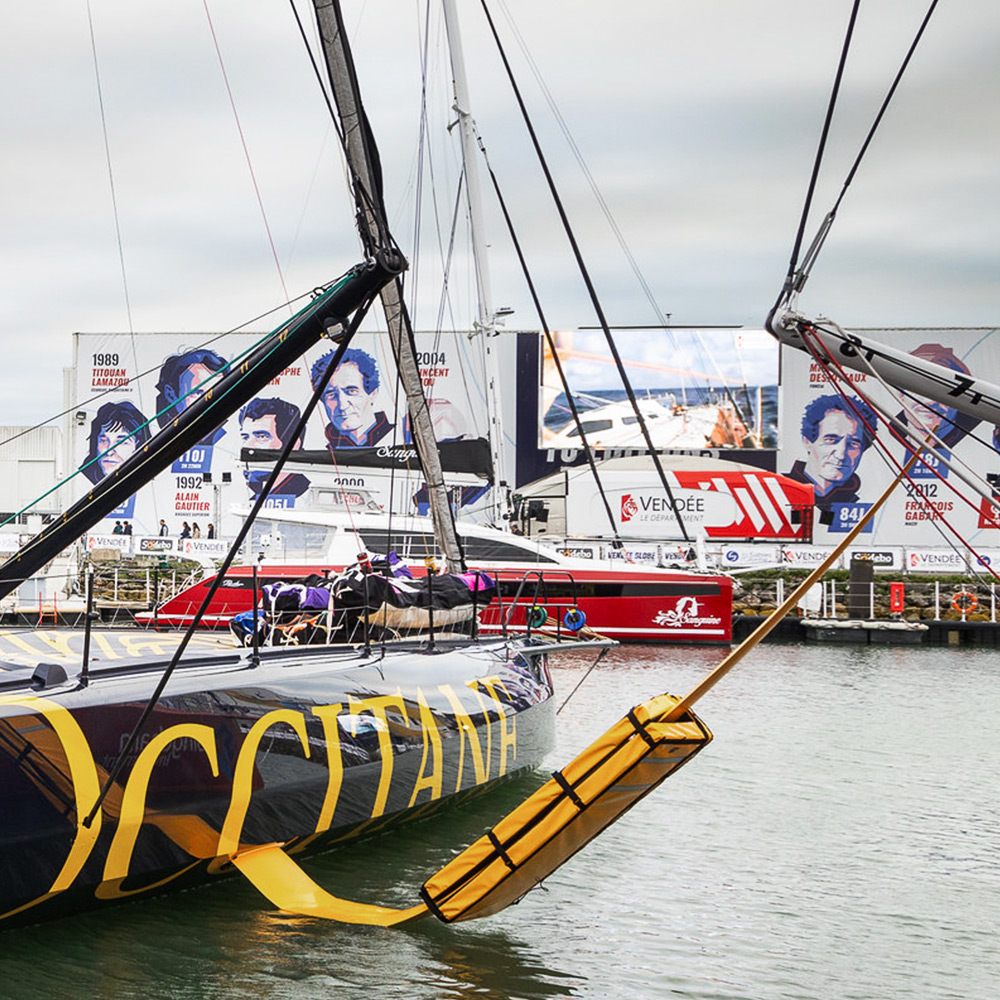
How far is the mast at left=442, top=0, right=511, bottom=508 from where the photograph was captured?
16625mm

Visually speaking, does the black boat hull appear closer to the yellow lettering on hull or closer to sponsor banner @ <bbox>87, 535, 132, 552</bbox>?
the yellow lettering on hull

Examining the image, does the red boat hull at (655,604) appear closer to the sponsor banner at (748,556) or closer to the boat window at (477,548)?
the boat window at (477,548)

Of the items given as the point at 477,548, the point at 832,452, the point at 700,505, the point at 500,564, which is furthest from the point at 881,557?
the point at 832,452

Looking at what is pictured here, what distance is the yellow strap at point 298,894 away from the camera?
557 centimetres

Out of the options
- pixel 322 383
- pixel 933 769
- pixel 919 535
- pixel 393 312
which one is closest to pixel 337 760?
pixel 322 383

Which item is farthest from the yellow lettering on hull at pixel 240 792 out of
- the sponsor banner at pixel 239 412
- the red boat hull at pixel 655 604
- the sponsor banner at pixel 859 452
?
the sponsor banner at pixel 859 452

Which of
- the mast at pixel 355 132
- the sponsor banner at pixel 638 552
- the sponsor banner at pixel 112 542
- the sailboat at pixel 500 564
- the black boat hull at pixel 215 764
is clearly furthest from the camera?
the sponsor banner at pixel 638 552

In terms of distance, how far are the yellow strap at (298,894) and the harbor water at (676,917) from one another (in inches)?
3.1

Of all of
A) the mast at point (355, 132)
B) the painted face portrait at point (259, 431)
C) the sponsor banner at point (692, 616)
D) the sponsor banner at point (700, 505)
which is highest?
the painted face portrait at point (259, 431)

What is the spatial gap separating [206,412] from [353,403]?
33.4 metres

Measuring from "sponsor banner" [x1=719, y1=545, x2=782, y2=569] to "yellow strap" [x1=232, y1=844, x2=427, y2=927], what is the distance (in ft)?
66.0

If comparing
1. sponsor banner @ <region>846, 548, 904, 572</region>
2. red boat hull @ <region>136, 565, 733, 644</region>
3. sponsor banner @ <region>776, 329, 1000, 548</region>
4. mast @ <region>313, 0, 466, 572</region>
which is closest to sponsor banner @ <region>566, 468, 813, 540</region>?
sponsor banner @ <region>846, 548, 904, 572</region>

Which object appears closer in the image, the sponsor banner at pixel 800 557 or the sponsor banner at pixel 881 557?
the sponsor banner at pixel 800 557

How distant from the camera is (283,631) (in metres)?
7.61
